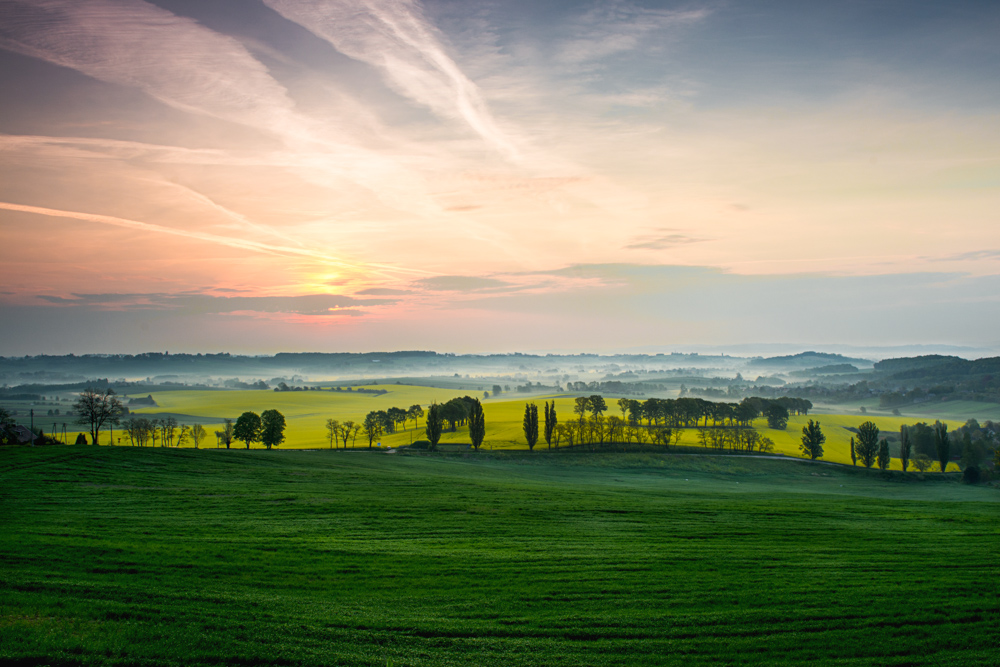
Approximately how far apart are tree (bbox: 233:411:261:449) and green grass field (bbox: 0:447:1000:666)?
4436 centimetres

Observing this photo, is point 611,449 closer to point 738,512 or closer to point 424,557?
point 738,512

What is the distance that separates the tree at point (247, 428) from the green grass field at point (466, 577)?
4436 cm

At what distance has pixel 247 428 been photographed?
9644 cm

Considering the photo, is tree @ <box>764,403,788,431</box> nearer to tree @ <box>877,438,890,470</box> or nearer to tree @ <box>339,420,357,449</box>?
tree @ <box>877,438,890,470</box>

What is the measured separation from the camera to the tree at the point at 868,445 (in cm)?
9894

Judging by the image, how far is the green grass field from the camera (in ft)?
62.0

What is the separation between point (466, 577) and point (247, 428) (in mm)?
82399

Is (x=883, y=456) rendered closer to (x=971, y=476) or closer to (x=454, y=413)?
(x=971, y=476)

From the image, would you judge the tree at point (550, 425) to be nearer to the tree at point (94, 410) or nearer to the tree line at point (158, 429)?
the tree line at point (158, 429)

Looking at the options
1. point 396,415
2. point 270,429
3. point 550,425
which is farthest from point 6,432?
point 550,425

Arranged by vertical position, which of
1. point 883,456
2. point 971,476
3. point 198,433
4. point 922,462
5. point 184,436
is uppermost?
point 198,433

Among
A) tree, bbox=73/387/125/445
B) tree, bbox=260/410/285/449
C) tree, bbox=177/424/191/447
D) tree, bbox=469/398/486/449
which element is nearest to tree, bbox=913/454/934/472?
tree, bbox=469/398/486/449

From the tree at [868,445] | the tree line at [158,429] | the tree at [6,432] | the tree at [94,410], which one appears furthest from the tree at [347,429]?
the tree at [868,445]

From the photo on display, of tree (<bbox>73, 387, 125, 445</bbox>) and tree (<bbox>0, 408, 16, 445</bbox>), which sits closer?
tree (<bbox>0, 408, 16, 445</bbox>)
